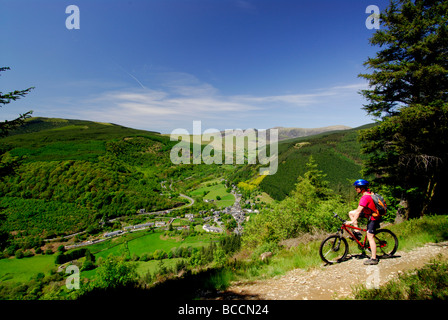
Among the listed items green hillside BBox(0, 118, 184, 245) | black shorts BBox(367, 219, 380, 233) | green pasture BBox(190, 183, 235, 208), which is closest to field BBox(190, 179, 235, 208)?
green pasture BBox(190, 183, 235, 208)

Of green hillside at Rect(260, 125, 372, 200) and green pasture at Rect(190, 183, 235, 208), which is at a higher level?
green hillside at Rect(260, 125, 372, 200)

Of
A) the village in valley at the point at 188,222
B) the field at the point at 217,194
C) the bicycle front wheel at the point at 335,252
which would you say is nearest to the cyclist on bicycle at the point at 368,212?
the bicycle front wheel at the point at 335,252

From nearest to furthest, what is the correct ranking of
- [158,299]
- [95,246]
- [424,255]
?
[158,299] < [424,255] < [95,246]

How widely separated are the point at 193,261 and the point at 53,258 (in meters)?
34.5

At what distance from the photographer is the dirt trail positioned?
429 centimetres

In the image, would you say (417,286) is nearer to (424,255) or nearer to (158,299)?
(424,255)

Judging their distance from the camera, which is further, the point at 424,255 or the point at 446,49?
the point at 446,49

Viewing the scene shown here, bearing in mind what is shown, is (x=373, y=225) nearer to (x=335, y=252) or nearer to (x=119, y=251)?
(x=335, y=252)

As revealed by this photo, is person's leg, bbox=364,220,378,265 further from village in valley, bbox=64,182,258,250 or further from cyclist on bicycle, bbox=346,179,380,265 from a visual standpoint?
village in valley, bbox=64,182,258,250

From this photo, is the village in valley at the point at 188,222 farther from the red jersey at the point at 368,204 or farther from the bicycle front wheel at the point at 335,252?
the red jersey at the point at 368,204

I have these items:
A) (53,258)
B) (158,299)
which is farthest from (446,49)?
(53,258)

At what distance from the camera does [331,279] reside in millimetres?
4773

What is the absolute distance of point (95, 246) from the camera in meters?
47.5

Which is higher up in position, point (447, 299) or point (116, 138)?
point (116, 138)
